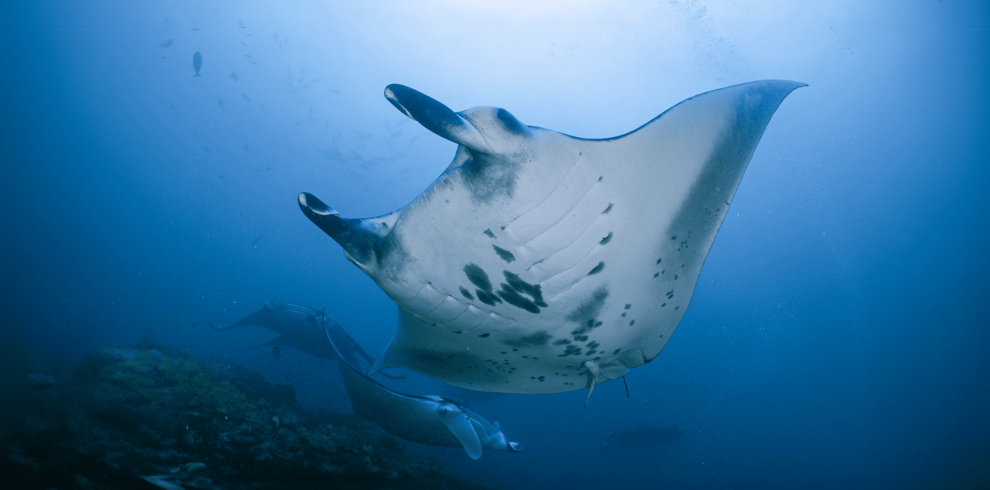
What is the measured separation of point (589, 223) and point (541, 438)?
42.5 ft

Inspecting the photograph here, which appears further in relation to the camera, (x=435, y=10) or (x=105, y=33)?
(x=105, y=33)

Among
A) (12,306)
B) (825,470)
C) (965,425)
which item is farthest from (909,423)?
(12,306)

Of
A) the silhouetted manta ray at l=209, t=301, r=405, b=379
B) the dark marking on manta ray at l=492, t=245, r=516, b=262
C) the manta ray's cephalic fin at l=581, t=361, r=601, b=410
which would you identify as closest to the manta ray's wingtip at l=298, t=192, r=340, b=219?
the dark marking on manta ray at l=492, t=245, r=516, b=262

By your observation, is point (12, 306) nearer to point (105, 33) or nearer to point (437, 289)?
point (105, 33)

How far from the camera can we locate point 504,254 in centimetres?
127

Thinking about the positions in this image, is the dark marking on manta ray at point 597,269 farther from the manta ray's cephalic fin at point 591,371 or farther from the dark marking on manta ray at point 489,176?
the manta ray's cephalic fin at point 591,371

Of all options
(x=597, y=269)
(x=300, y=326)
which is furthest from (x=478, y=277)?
(x=300, y=326)

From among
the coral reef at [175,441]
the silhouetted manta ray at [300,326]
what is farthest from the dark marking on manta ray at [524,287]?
the silhouetted manta ray at [300,326]

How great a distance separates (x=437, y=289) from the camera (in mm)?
1362

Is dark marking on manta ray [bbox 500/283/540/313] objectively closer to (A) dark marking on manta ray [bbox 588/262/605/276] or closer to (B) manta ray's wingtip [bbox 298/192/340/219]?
(A) dark marking on manta ray [bbox 588/262/605/276]

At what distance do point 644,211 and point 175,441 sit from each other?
490 centimetres

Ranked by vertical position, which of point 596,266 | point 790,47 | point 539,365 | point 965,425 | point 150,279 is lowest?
point 539,365

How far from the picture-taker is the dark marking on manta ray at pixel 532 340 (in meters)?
1.65

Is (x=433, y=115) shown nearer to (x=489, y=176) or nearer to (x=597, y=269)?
(x=489, y=176)
